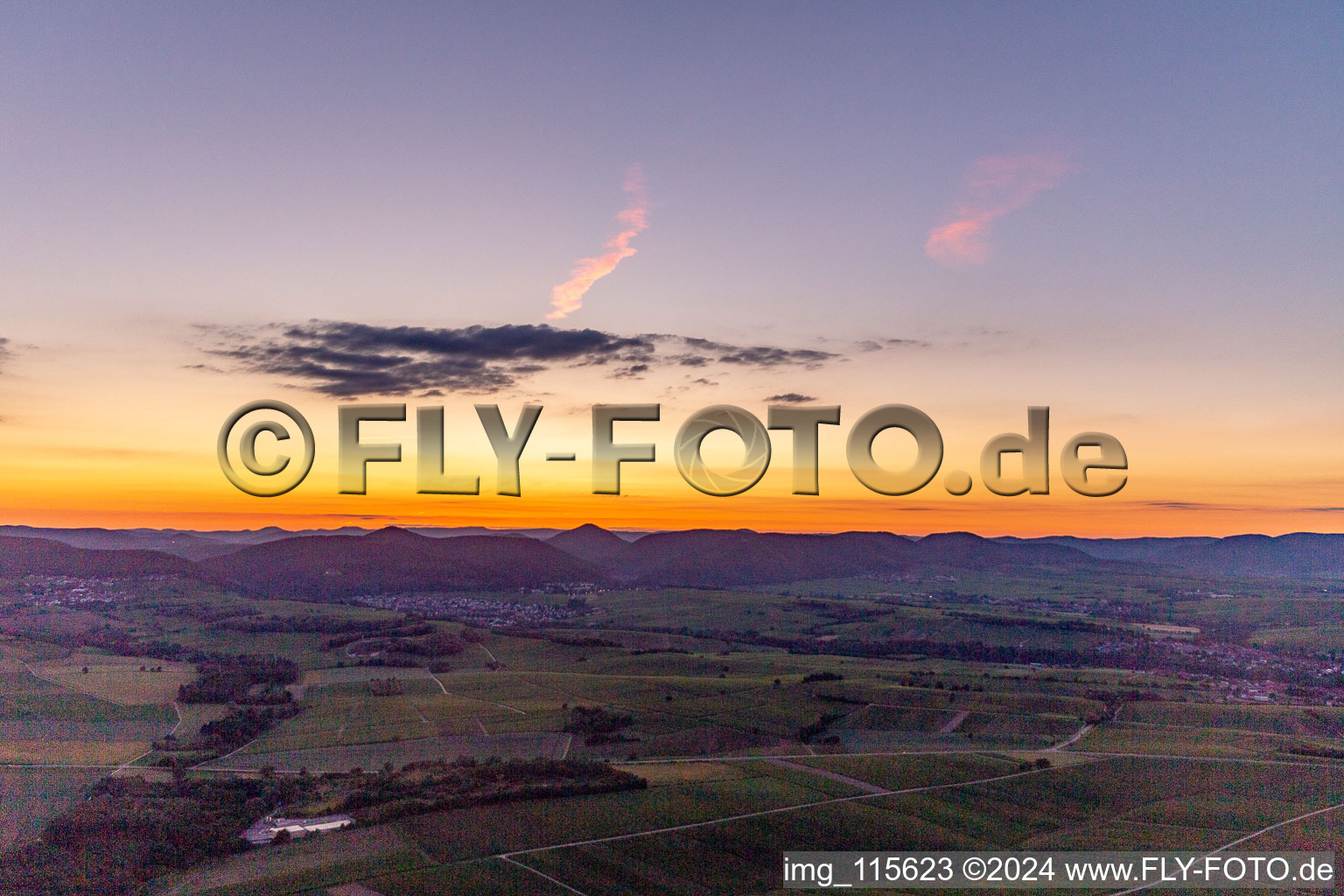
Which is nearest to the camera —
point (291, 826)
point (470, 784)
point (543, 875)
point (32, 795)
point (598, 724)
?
point (543, 875)

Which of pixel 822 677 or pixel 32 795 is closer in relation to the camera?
pixel 32 795

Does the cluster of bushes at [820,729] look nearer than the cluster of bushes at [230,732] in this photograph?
No

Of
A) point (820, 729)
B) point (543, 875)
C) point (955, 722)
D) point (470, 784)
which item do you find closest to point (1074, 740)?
point (955, 722)

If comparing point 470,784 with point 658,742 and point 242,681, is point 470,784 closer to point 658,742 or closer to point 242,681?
point 658,742

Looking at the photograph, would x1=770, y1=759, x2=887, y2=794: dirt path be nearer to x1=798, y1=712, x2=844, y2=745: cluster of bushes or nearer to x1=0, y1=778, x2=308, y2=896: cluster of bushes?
x1=798, y1=712, x2=844, y2=745: cluster of bushes

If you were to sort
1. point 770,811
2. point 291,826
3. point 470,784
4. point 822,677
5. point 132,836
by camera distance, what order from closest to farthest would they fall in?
point 132,836
point 291,826
point 770,811
point 470,784
point 822,677

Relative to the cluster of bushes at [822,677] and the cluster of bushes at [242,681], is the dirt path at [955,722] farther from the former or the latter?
the cluster of bushes at [242,681]

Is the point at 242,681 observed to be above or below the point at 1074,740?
below

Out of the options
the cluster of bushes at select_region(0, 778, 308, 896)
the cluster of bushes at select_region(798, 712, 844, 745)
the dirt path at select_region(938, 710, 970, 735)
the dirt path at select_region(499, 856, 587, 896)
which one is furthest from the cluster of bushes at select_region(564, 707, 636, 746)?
the dirt path at select_region(938, 710, 970, 735)

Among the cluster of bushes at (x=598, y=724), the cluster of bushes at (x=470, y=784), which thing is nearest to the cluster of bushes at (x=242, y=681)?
the cluster of bushes at (x=598, y=724)
